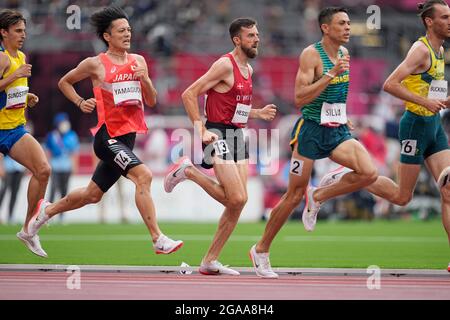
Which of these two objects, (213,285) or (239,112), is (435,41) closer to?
(239,112)

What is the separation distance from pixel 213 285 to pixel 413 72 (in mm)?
3649

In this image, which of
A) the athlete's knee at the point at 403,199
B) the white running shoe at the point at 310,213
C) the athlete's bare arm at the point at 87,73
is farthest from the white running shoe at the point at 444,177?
the athlete's bare arm at the point at 87,73

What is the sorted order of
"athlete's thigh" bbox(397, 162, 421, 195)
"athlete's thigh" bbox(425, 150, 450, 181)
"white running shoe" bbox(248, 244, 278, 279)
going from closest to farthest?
"white running shoe" bbox(248, 244, 278, 279), "athlete's thigh" bbox(425, 150, 450, 181), "athlete's thigh" bbox(397, 162, 421, 195)

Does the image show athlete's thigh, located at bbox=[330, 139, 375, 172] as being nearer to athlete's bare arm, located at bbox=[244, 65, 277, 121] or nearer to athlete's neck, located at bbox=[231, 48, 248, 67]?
athlete's bare arm, located at bbox=[244, 65, 277, 121]

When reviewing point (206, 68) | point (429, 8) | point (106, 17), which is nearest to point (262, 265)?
point (106, 17)

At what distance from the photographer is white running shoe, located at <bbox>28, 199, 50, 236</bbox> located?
1231cm

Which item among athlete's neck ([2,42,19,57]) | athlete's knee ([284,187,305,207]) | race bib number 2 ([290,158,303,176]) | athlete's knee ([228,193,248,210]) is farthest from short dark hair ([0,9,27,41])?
athlete's knee ([284,187,305,207])

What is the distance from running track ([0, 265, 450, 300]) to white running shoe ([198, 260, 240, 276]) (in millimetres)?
91

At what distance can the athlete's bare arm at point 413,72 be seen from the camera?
11281 millimetres

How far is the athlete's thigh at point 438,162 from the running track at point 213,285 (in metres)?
1.19

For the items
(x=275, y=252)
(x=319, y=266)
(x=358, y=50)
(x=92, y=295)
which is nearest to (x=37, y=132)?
(x=358, y=50)

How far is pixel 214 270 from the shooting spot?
36.7 ft

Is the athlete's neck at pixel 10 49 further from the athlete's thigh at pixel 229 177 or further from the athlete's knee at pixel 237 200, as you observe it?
the athlete's knee at pixel 237 200
